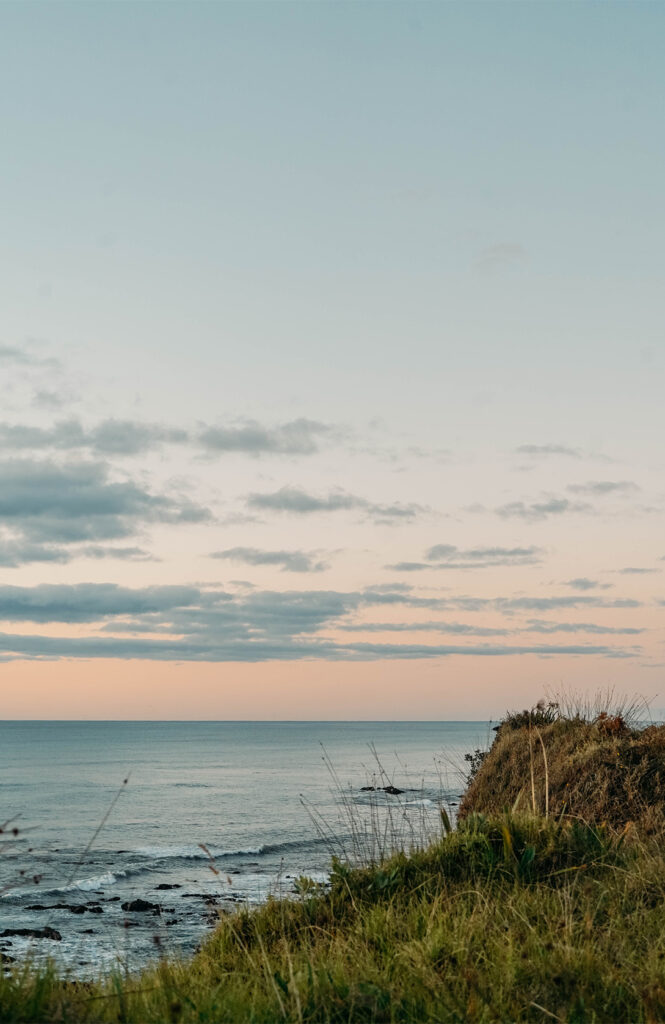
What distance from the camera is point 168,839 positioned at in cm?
4038

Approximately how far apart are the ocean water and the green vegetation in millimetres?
454

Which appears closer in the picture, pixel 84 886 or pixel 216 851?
pixel 84 886

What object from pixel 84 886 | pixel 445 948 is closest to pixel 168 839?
pixel 84 886

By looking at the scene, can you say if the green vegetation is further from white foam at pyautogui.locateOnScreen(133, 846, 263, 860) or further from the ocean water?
white foam at pyautogui.locateOnScreen(133, 846, 263, 860)

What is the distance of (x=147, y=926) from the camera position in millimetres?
20922

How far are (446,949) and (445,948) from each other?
0.01 meters

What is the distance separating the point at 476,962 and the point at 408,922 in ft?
3.87

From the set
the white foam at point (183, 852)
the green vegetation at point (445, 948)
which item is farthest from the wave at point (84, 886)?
the green vegetation at point (445, 948)

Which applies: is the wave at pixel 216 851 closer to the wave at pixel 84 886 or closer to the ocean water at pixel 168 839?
the ocean water at pixel 168 839

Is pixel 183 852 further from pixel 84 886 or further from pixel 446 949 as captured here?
pixel 446 949

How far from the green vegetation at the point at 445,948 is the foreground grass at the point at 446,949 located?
0.6 inches

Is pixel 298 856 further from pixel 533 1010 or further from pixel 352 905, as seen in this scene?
pixel 533 1010

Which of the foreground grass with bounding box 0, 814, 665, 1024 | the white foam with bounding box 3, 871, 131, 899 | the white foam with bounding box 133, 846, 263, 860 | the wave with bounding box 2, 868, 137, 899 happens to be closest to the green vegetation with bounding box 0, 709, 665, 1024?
the foreground grass with bounding box 0, 814, 665, 1024

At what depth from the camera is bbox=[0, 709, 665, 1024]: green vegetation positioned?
4797 mm
